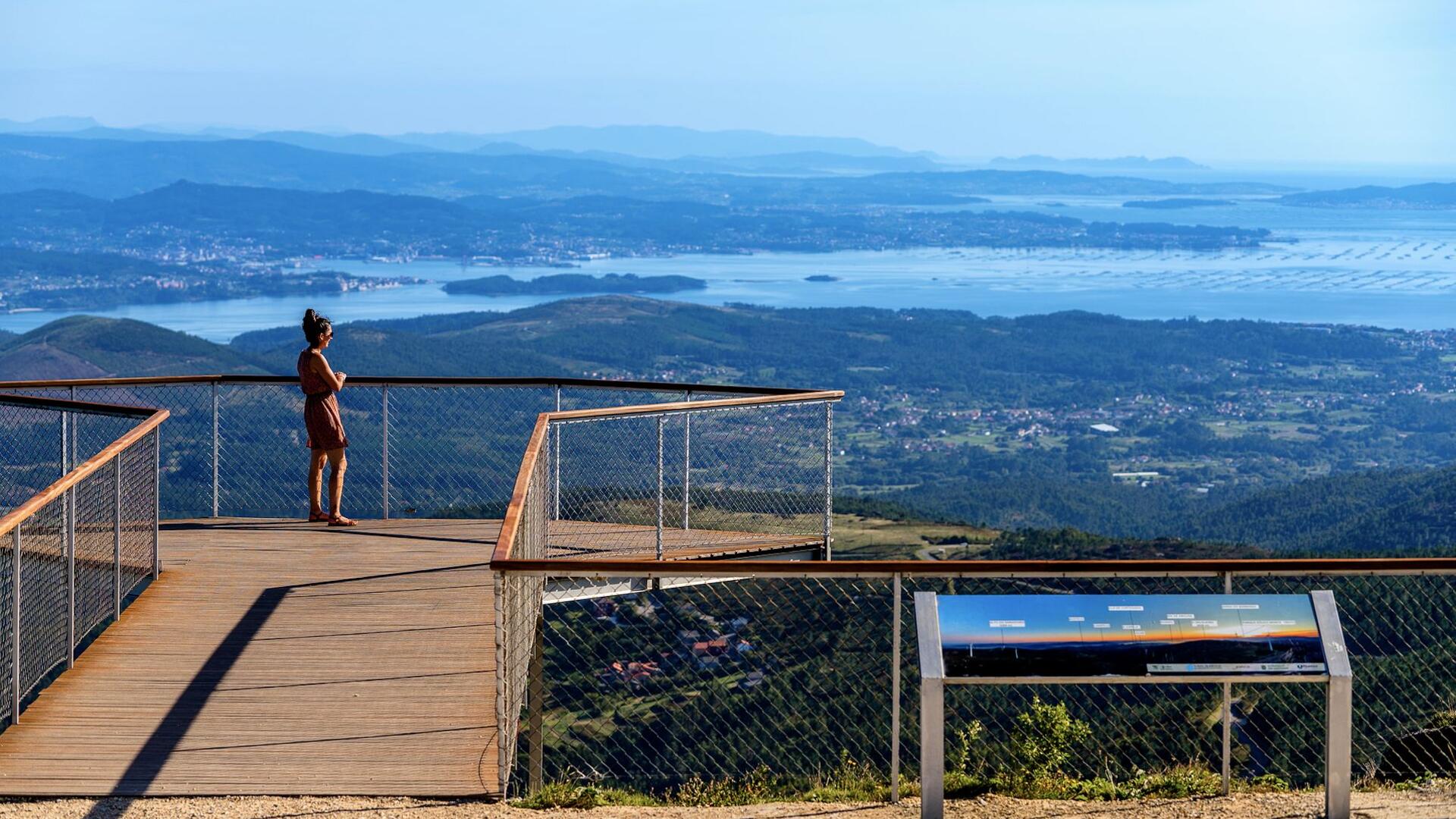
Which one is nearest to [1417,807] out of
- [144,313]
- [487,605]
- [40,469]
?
[487,605]

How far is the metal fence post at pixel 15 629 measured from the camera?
638 centimetres

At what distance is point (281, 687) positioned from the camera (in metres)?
7.36

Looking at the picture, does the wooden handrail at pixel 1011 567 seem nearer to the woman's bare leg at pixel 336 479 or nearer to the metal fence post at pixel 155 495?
the metal fence post at pixel 155 495

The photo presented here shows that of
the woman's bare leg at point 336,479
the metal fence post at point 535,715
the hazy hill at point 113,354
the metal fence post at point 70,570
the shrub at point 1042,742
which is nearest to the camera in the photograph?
the shrub at point 1042,742

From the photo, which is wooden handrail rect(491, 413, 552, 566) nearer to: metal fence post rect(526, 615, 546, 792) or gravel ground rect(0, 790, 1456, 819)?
Result: metal fence post rect(526, 615, 546, 792)

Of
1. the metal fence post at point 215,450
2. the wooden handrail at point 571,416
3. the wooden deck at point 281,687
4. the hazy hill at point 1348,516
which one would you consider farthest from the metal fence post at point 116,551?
the hazy hill at point 1348,516

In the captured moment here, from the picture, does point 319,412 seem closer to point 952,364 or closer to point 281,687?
point 281,687

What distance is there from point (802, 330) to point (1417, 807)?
144 m

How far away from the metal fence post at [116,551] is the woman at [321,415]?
85.9 inches

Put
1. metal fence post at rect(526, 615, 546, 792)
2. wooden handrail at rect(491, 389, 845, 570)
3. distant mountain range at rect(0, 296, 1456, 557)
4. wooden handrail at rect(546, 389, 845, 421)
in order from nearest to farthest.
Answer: wooden handrail at rect(491, 389, 845, 570) < metal fence post at rect(526, 615, 546, 792) < wooden handrail at rect(546, 389, 845, 421) < distant mountain range at rect(0, 296, 1456, 557)

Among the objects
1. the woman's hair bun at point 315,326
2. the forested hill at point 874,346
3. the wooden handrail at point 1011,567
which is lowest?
the forested hill at point 874,346

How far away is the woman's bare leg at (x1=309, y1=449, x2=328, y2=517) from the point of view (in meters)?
11.1

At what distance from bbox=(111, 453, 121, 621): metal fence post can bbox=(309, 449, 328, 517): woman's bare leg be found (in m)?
2.66

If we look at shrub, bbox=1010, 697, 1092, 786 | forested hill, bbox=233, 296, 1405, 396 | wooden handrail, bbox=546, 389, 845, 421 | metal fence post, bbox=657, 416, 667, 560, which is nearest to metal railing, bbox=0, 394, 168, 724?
wooden handrail, bbox=546, 389, 845, 421
